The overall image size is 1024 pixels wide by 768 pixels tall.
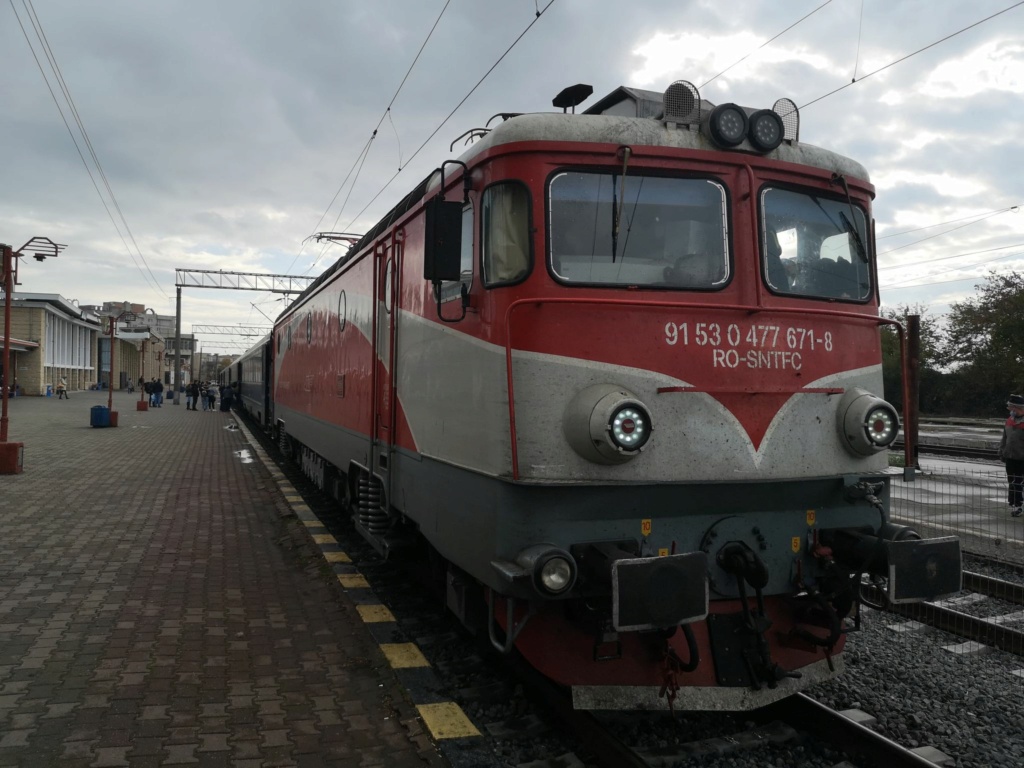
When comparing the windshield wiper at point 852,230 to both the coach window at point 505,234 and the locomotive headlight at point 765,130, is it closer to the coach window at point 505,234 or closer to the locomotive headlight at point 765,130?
the locomotive headlight at point 765,130

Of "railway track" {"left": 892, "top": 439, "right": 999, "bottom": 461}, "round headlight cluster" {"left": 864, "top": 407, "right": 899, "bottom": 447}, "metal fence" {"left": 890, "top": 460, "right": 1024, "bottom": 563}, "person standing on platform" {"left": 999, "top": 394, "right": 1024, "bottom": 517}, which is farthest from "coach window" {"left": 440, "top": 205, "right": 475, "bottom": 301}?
"railway track" {"left": 892, "top": 439, "right": 999, "bottom": 461}

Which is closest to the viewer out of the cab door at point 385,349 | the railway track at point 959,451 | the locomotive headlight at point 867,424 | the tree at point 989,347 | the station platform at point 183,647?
the station platform at point 183,647

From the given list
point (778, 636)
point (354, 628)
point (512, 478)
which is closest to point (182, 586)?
point (354, 628)

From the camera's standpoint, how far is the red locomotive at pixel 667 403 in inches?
148

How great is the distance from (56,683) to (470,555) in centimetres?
254

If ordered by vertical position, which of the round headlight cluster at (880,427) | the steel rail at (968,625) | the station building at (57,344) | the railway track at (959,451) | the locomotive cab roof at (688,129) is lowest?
the steel rail at (968,625)

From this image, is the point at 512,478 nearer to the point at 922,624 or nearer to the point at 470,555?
the point at 470,555

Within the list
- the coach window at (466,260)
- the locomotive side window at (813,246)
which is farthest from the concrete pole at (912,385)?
the coach window at (466,260)

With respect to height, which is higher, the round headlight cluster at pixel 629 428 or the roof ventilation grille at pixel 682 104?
the roof ventilation grille at pixel 682 104

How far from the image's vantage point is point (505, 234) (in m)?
4.07

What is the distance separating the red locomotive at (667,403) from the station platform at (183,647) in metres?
1.07

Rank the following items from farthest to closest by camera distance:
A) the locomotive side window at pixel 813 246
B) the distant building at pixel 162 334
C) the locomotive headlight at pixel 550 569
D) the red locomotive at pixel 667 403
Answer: the distant building at pixel 162 334, the locomotive side window at pixel 813 246, the red locomotive at pixel 667 403, the locomotive headlight at pixel 550 569

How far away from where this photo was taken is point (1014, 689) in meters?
4.82

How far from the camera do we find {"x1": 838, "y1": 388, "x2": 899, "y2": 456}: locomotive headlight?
4.13 meters
